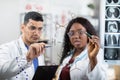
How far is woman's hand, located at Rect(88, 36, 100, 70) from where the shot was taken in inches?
55.6

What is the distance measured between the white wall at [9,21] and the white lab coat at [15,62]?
1.7 inches

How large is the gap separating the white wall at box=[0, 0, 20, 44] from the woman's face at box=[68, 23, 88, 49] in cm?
33

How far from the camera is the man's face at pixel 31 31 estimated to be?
143 centimetres

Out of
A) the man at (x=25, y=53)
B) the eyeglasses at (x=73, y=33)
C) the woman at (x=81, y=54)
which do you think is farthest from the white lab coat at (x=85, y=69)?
the man at (x=25, y=53)

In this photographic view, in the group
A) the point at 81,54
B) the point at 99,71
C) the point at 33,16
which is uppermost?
the point at 33,16

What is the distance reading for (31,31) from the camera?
1.44 metres

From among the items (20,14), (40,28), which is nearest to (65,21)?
(40,28)

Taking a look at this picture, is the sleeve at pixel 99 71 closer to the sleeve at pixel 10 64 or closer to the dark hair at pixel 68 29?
the dark hair at pixel 68 29

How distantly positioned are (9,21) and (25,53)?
0.22m

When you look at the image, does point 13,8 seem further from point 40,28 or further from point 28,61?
point 28,61

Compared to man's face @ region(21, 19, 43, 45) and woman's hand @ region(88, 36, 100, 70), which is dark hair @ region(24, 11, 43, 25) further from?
woman's hand @ region(88, 36, 100, 70)

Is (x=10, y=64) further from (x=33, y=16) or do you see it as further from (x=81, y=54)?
(x=81, y=54)

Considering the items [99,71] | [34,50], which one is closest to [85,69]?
[99,71]

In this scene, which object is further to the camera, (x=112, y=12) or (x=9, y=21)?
(x=112, y=12)
